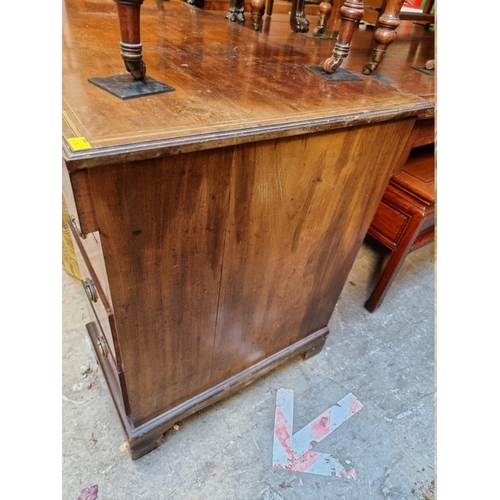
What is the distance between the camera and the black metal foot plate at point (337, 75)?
807 mm

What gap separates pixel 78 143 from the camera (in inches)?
17.7

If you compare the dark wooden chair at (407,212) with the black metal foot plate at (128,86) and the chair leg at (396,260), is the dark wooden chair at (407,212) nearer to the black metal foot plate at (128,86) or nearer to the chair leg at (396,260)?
the chair leg at (396,260)

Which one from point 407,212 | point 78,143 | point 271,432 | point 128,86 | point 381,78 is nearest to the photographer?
point 78,143

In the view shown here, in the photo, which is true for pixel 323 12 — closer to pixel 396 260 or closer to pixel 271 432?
pixel 396 260

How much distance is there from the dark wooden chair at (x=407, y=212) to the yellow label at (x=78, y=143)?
1.11 m

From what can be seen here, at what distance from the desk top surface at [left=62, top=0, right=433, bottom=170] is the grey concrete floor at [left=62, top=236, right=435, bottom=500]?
2.95 feet

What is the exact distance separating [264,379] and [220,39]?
1.05 m

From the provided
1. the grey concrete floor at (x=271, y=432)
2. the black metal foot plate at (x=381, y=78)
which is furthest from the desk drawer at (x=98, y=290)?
the black metal foot plate at (x=381, y=78)

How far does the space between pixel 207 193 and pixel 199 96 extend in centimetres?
17

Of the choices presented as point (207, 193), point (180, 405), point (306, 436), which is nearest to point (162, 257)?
point (207, 193)

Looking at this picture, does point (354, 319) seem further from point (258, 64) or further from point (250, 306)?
point (258, 64)

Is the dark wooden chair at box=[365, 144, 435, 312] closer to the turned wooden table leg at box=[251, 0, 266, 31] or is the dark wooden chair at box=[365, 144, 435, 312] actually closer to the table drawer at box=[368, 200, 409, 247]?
the table drawer at box=[368, 200, 409, 247]

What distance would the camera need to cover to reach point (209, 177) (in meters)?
0.59
